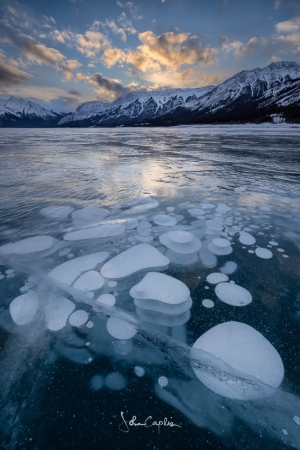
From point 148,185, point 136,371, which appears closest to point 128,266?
point 136,371

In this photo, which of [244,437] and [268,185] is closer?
[244,437]

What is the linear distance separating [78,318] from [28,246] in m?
1.44

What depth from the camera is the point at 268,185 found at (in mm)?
5031

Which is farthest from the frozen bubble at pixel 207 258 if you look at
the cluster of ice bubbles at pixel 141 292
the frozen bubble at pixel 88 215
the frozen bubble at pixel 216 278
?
the frozen bubble at pixel 88 215

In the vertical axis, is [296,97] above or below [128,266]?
above

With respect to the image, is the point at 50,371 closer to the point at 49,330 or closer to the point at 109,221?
the point at 49,330

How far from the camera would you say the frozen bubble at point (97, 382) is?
46.9 inches

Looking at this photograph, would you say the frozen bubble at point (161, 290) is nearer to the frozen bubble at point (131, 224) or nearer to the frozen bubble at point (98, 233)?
the frozen bubble at point (98, 233)

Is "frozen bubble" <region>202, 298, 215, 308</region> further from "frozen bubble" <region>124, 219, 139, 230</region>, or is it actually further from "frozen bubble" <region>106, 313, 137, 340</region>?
"frozen bubble" <region>124, 219, 139, 230</region>

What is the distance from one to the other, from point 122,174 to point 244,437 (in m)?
6.12

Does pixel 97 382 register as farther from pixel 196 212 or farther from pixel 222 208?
pixel 222 208

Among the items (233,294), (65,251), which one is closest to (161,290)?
(233,294)

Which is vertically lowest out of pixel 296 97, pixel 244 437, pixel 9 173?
pixel 244 437

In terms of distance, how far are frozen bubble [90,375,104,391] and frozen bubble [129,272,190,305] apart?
66 cm
